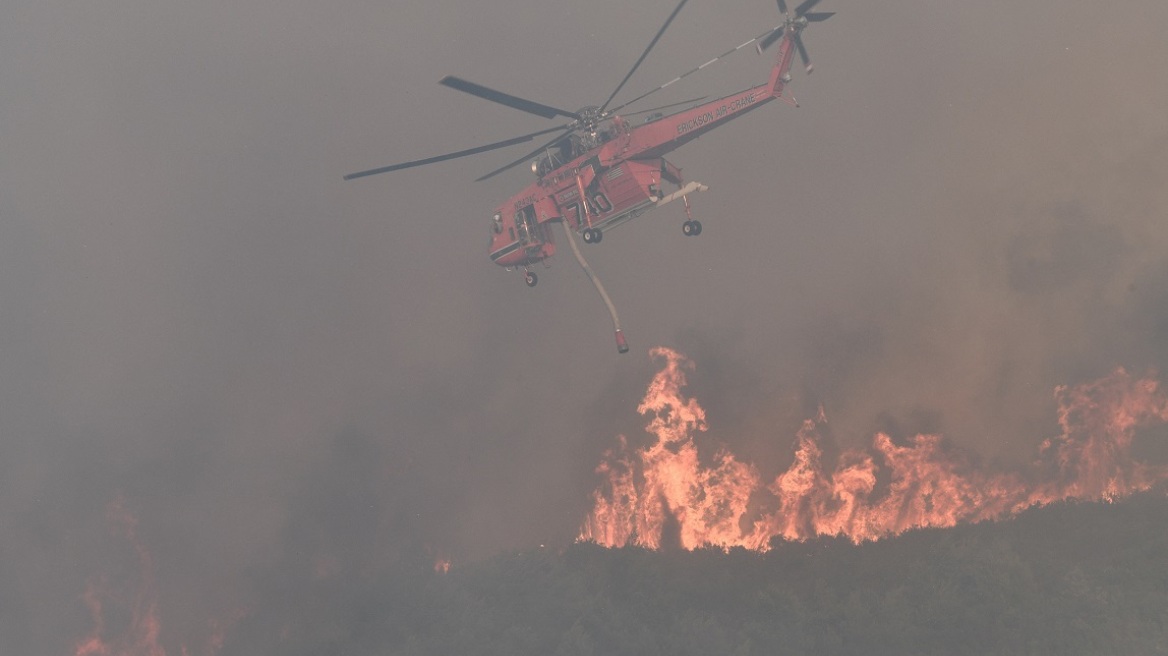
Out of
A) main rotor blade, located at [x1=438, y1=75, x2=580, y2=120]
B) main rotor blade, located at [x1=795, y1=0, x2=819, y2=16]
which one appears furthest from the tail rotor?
main rotor blade, located at [x1=438, y1=75, x2=580, y2=120]

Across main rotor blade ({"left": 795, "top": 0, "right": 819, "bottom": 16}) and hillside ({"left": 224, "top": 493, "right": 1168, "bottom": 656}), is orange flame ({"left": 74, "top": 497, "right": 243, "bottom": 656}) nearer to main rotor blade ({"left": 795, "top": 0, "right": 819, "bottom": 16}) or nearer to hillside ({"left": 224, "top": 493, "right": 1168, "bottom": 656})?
hillside ({"left": 224, "top": 493, "right": 1168, "bottom": 656})

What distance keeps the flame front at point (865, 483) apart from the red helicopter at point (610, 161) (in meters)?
19.4

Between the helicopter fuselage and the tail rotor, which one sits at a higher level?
the tail rotor

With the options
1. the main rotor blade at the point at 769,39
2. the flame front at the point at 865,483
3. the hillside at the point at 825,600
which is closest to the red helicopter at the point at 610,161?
the main rotor blade at the point at 769,39

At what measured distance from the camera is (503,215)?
143ft

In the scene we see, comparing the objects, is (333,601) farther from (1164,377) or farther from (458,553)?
(1164,377)

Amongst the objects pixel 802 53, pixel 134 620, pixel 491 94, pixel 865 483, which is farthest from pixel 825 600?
pixel 134 620

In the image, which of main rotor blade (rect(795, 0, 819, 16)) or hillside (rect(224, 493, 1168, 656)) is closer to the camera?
main rotor blade (rect(795, 0, 819, 16))

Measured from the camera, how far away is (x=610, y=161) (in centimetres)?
3738

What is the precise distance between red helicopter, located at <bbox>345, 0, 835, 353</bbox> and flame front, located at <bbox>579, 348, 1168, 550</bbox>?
19371mm

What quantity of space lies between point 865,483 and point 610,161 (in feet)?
92.8

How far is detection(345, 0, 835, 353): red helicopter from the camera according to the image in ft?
108

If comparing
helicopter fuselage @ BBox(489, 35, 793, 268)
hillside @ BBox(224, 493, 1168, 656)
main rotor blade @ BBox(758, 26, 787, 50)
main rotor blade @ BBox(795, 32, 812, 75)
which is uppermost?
main rotor blade @ BBox(758, 26, 787, 50)

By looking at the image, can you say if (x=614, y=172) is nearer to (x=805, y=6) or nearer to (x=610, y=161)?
(x=610, y=161)
